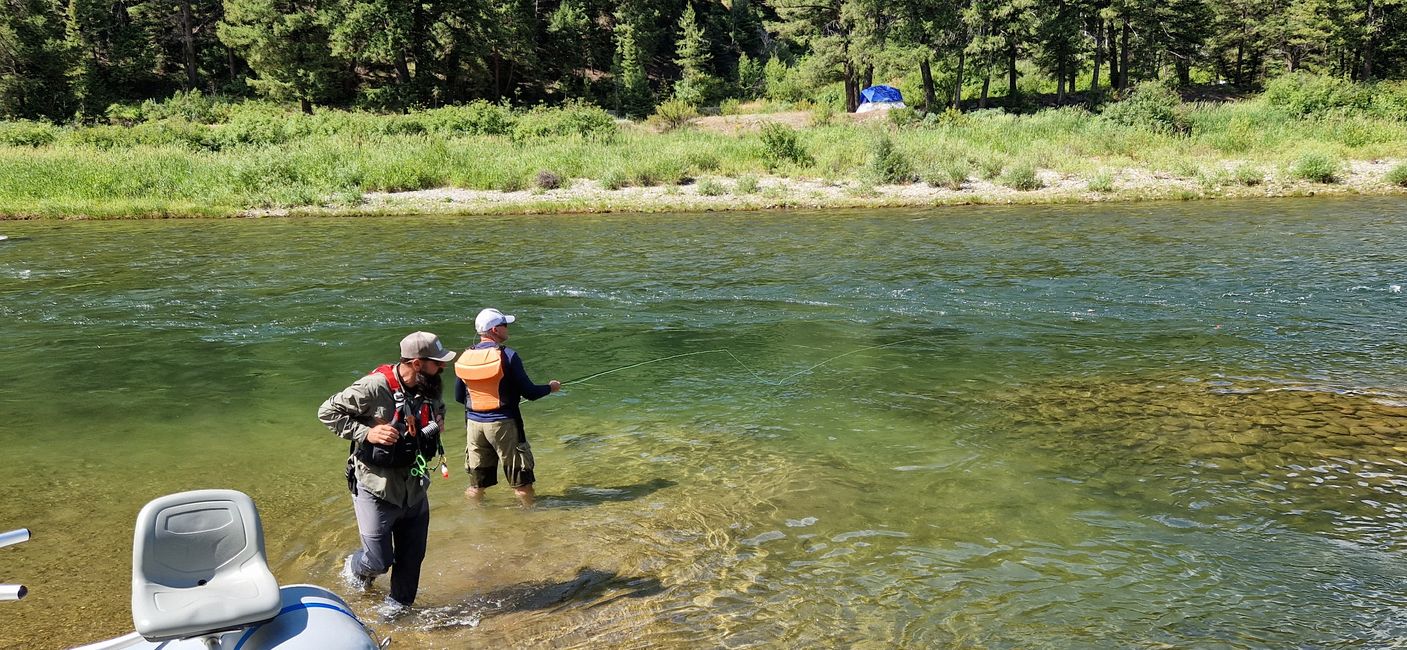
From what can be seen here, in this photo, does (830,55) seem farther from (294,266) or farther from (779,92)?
(294,266)

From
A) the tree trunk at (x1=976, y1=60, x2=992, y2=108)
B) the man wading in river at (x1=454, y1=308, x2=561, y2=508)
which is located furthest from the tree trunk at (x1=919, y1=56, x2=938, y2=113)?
the man wading in river at (x1=454, y1=308, x2=561, y2=508)

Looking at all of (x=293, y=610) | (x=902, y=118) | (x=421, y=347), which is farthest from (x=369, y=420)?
(x=902, y=118)

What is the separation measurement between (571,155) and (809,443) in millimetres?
29168

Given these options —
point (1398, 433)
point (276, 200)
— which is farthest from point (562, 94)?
point (1398, 433)

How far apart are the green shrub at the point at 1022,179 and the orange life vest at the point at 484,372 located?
27029mm

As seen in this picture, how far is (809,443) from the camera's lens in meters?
9.29

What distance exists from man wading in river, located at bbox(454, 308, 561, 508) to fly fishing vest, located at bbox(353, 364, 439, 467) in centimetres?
140

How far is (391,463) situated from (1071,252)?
18.3 meters

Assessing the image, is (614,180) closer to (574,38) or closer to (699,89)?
(699,89)

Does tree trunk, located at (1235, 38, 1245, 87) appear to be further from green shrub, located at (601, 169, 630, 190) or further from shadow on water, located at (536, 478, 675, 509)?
shadow on water, located at (536, 478, 675, 509)

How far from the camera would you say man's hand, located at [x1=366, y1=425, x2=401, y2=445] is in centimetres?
522

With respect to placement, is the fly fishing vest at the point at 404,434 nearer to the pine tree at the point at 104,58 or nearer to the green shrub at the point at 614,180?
the green shrub at the point at 614,180

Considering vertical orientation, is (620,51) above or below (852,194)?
above

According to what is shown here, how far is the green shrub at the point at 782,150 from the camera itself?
35.4 metres
